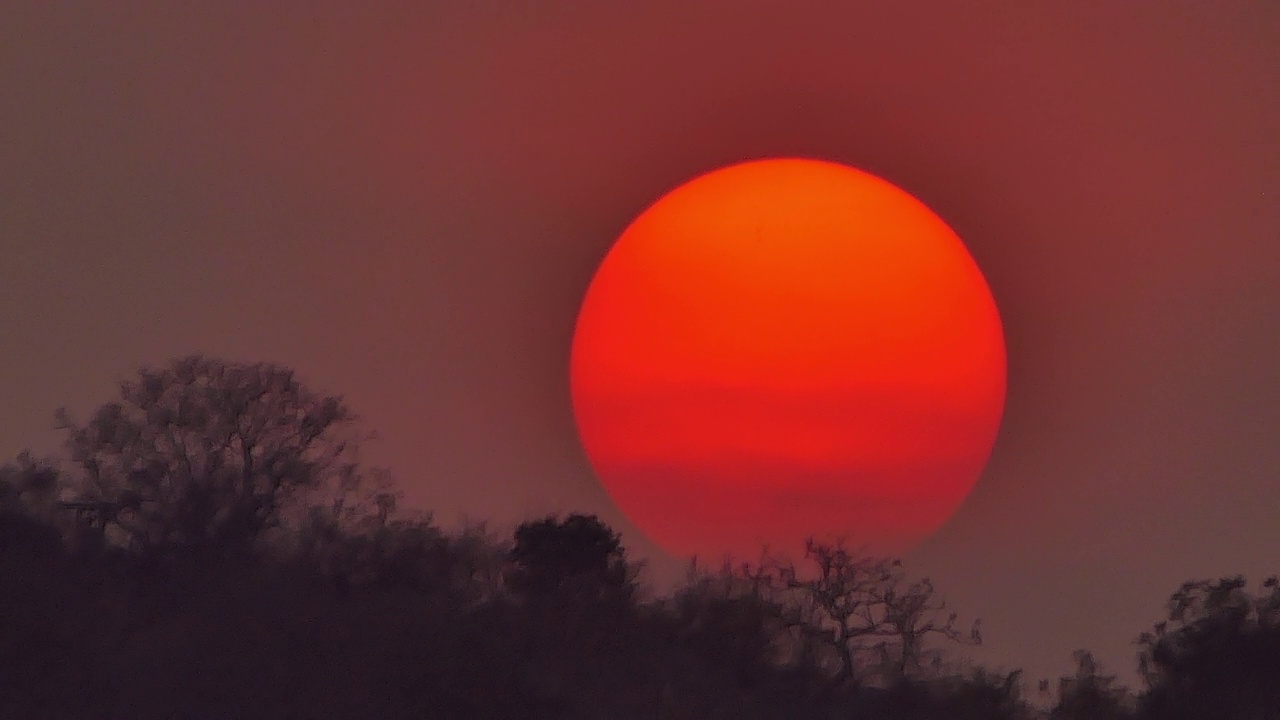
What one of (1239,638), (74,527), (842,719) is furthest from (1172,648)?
(74,527)

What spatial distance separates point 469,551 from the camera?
54.3 m

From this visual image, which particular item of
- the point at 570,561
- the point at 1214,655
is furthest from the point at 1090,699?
the point at 570,561

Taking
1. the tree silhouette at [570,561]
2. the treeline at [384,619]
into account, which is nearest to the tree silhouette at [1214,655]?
the treeline at [384,619]

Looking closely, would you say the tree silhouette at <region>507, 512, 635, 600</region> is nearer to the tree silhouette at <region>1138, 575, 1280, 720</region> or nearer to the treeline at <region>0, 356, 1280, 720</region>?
the treeline at <region>0, 356, 1280, 720</region>

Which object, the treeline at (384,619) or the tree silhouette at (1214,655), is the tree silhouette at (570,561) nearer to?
the treeline at (384,619)

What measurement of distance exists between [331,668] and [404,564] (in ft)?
27.0

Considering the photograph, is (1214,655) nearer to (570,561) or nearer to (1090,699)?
(1090,699)

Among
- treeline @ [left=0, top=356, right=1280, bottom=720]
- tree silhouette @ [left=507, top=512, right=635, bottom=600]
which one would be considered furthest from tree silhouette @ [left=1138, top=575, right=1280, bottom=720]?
tree silhouette @ [left=507, top=512, right=635, bottom=600]

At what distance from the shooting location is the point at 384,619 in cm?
4606

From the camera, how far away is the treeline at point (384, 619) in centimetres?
4294

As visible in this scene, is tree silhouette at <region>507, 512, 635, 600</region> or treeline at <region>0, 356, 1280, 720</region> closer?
treeline at <region>0, 356, 1280, 720</region>

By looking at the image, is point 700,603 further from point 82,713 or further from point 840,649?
point 82,713

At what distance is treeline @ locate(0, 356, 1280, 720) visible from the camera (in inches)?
1690

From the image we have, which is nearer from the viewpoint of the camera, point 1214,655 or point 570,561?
point 1214,655
